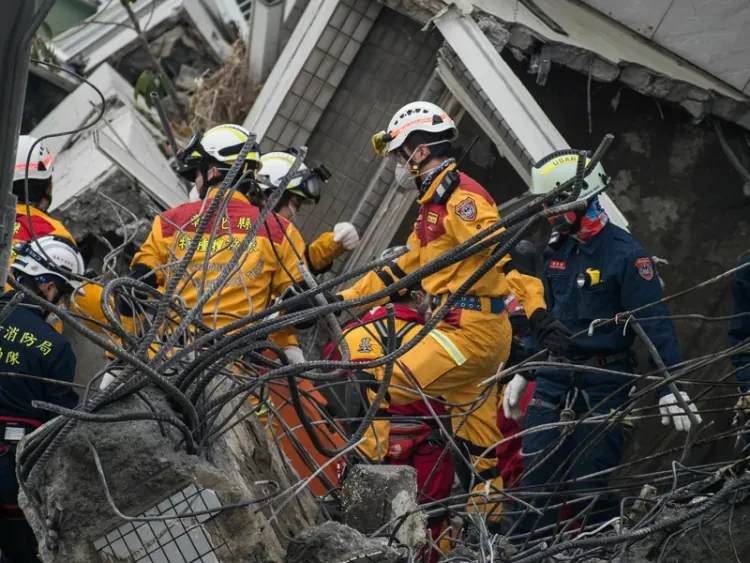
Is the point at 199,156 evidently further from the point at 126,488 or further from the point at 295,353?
the point at 126,488

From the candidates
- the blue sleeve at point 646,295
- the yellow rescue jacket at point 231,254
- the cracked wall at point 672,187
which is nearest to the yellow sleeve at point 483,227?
the blue sleeve at point 646,295

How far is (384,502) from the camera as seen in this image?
14.0ft

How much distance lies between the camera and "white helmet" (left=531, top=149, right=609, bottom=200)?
652cm

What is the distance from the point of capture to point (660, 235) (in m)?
8.30

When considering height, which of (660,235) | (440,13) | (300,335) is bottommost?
(300,335)

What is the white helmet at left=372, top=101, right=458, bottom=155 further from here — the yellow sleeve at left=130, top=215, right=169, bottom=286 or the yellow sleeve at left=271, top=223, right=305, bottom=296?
the yellow sleeve at left=130, top=215, right=169, bottom=286

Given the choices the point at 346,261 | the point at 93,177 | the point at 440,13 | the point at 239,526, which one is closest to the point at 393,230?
the point at 346,261

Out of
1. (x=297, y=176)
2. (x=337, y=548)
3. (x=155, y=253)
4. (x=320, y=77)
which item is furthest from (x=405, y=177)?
(x=337, y=548)

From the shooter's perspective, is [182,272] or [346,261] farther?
[346,261]

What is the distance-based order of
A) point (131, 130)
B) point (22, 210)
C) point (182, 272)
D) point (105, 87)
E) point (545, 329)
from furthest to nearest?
1. point (105, 87)
2. point (131, 130)
3. point (22, 210)
4. point (545, 329)
5. point (182, 272)

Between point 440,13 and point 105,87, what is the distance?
401 centimetres

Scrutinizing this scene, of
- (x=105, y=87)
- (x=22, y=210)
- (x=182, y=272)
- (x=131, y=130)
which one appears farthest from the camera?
(x=105, y=87)

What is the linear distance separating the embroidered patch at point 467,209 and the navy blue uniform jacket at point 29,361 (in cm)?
219

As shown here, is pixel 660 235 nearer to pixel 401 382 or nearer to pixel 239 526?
pixel 401 382
